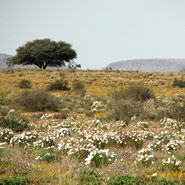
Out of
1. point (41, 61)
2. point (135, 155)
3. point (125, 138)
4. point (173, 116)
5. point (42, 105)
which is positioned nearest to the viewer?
point (135, 155)

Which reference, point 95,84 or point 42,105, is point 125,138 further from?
point 95,84

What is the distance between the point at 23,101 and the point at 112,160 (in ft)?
41.8

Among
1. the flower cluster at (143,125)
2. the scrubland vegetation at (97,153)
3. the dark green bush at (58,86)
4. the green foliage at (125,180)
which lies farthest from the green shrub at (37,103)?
the green foliage at (125,180)

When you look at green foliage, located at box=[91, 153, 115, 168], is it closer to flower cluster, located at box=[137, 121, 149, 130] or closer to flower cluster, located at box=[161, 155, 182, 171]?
flower cluster, located at box=[161, 155, 182, 171]

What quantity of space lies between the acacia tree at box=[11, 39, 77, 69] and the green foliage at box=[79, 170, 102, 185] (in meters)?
48.6

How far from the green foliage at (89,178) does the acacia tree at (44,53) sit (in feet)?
159

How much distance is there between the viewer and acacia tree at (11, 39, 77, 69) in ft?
177

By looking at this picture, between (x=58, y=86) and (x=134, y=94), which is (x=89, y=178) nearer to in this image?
(x=134, y=94)

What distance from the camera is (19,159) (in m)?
7.11

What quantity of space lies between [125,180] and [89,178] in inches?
28.0

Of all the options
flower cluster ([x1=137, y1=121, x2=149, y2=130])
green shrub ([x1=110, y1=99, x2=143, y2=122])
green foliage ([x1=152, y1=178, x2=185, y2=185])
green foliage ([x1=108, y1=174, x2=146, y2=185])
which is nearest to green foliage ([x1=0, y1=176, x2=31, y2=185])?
green foliage ([x1=108, y1=174, x2=146, y2=185])

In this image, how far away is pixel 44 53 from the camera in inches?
2095

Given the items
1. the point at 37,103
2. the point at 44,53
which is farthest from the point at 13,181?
the point at 44,53

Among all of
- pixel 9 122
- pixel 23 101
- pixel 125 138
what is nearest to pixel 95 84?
pixel 23 101
